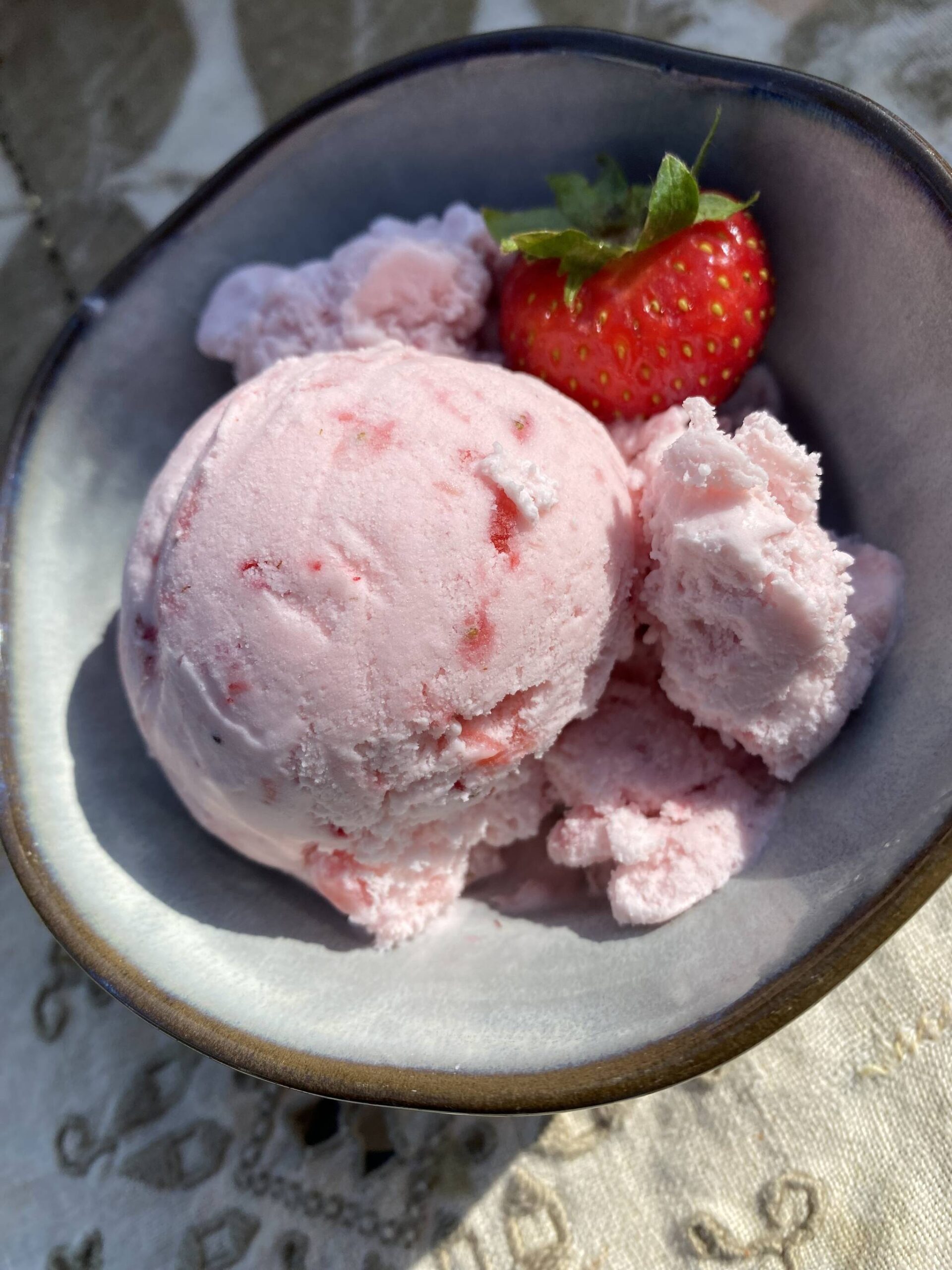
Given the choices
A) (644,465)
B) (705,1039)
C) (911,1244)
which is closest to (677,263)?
(644,465)

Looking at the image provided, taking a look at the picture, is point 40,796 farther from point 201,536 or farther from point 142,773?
point 201,536

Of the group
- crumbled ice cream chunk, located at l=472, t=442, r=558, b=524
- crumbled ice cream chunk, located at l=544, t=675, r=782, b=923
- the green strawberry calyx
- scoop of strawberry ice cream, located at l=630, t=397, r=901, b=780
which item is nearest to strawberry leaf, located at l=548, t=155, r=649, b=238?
the green strawberry calyx

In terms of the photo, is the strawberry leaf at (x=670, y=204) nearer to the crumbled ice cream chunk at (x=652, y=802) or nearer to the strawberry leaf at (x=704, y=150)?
the strawberry leaf at (x=704, y=150)

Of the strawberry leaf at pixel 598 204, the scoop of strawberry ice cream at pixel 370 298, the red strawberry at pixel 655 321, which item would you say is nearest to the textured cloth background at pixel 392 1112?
the red strawberry at pixel 655 321

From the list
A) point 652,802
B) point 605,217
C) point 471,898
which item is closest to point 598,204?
point 605,217

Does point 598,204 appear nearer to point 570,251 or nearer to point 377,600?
point 570,251

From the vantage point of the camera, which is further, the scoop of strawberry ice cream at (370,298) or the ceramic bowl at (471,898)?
the scoop of strawberry ice cream at (370,298)
